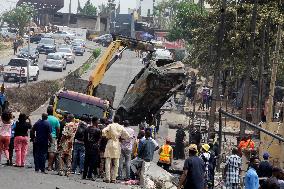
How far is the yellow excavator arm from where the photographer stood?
30984 mm

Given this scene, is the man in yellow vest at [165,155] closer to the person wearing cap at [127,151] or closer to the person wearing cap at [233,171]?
the person wearing cap at [127,151]

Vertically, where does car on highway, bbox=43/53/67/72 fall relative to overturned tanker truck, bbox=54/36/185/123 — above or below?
below

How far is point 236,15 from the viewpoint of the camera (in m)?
42.2

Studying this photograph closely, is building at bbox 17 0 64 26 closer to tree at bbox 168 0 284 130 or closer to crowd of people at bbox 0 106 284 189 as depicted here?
tree at bbox 168 0 284 130

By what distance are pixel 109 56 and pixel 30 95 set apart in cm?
1560

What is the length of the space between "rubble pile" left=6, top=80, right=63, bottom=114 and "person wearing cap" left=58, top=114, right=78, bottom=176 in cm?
2256

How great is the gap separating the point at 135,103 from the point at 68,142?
1220 cm

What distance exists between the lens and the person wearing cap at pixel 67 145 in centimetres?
1900

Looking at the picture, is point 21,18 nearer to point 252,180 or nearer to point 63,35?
point 63,35

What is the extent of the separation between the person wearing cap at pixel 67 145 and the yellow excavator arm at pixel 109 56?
1136cm

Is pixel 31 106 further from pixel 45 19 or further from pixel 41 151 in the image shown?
pixel 45 19

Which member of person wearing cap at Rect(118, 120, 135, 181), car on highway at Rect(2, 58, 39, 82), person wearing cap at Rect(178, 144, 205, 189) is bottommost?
car on highway at Rect(2, 58, 39, 82)

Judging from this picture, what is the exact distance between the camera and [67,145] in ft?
63.0

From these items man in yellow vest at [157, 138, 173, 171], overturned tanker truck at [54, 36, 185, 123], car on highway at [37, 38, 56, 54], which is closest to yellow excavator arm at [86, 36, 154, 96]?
overturned tanker truck at [54, 36, 185, 123]
